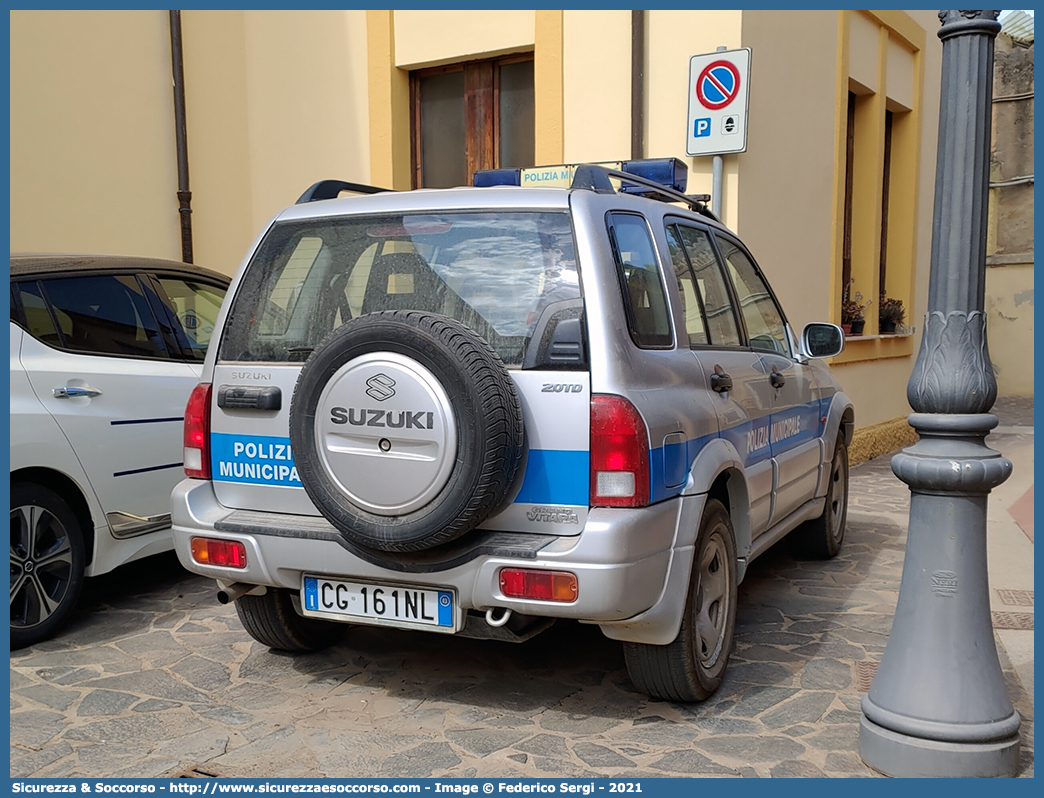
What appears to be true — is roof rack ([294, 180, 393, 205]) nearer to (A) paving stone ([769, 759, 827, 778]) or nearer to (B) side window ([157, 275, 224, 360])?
(B) side window ([157, 275, 224, 360])

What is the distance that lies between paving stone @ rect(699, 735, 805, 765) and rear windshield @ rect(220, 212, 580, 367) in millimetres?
1501

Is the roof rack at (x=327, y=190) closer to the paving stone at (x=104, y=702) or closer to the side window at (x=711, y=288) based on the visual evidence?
the side window at (x=711, y=288)

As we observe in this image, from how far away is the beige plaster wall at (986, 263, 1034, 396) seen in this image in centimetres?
1881

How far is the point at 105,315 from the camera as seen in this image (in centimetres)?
489

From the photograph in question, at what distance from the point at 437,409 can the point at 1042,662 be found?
2.32 m

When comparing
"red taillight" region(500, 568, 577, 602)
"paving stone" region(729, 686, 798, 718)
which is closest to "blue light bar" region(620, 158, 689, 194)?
"paving stone" region(729, 686, 798, 718)

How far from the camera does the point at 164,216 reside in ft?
30.6

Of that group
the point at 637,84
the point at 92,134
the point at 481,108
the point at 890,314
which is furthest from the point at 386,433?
the point at 890,314

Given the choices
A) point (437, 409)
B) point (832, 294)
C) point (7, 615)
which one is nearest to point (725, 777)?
point (437, 409)

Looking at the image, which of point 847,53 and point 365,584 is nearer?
point 365,584

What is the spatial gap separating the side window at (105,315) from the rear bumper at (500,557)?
1472mm

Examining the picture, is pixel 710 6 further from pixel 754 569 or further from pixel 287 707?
pixel 287 707

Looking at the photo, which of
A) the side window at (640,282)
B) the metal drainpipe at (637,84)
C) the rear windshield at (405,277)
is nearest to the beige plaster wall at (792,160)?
the metal drainpipe at (637,84)

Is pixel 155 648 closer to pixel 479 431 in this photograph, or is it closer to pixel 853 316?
pixel 479 431
